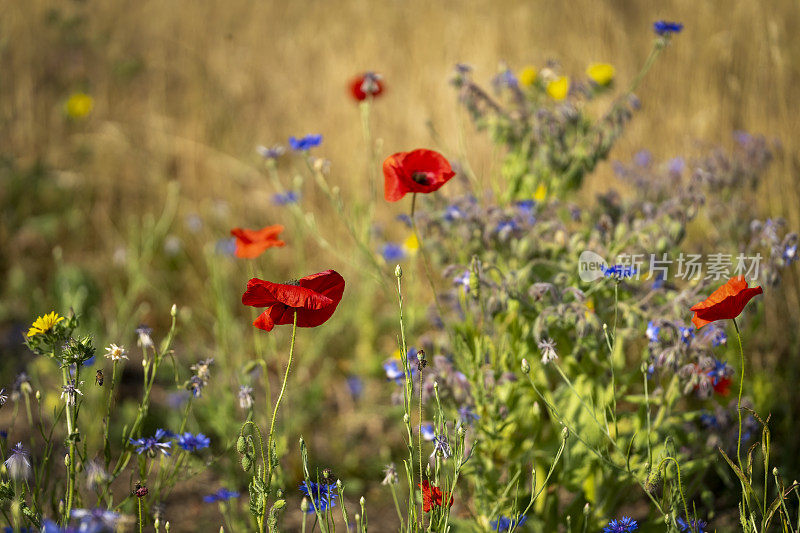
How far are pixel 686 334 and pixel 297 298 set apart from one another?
85 cm

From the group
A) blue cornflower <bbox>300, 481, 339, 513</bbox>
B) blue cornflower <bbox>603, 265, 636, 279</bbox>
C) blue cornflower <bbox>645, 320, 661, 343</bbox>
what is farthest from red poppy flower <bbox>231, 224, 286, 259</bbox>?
blue cornflower <bbox>645, 320, 661, 343</bbox>

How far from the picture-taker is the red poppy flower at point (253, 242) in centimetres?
154

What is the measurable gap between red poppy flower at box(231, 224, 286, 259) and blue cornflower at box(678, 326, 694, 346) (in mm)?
865

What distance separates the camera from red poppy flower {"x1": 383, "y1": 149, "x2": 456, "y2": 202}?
1.41m

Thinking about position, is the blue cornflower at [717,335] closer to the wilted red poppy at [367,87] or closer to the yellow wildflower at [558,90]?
the wilted red poppy at [367,87]

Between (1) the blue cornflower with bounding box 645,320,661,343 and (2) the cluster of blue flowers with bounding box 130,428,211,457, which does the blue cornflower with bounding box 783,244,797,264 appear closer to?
(1) the blue cornflower with bounding box 645,320,661,343

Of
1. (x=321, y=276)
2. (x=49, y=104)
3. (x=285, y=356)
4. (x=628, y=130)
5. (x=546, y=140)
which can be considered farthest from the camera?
(x=49, y=104)

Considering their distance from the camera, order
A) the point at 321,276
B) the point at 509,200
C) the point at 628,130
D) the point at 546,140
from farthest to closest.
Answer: the point at 628,130, the point at 509,200, the point at 546,140, the point at 321,276

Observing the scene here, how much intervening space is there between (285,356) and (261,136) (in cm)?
174

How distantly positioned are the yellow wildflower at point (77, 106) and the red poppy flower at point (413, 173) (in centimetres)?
294

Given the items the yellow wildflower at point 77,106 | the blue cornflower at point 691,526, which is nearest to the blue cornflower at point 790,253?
the blue cornflower at point 691,526

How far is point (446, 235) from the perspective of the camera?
1902mm

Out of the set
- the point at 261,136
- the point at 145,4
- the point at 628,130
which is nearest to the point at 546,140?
the point at 628,130

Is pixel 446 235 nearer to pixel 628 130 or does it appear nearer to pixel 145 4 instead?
pixel 628 130
